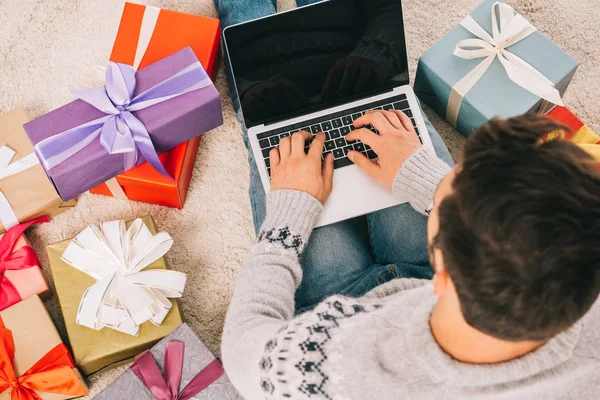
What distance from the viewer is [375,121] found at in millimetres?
960

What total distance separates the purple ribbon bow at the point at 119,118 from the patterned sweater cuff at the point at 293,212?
0.24 metres

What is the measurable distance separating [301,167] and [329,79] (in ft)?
0.56

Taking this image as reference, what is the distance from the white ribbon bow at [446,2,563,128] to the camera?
1.06 m

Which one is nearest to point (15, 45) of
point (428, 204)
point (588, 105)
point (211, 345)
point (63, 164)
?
point (63, 164)

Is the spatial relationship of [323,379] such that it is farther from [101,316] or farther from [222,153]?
[222,153]

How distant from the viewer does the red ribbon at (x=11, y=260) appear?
1.04m

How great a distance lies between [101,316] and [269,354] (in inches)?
18.1

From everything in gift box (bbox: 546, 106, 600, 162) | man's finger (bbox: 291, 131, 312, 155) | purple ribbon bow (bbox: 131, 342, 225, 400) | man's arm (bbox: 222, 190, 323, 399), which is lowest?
purple ribbon bow (bbox: 131, 342, 225, 400)

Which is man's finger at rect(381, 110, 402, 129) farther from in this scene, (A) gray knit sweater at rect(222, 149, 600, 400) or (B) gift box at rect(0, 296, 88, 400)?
(B) gift box at rect(0, 296, 88, 400)

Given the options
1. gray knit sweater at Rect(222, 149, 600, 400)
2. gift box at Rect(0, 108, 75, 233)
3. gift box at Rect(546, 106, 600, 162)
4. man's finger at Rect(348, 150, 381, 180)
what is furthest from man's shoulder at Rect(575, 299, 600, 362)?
gift box at Rect(0, 108, 75, 233)

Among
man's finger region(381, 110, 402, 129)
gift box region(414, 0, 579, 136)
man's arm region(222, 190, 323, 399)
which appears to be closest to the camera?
man's arm region(222, 190, 323, 399)

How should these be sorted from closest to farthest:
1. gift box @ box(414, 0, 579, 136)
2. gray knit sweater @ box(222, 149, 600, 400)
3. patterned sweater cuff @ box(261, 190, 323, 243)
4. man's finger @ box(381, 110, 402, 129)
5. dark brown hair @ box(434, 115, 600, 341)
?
1. dark brown hair @ box(434, 115, 600, 341)
2. gray knit sweater @ box(222, 149, 600, 400)
3. patterned sweater cuff @ box(261, 190, 323, 243)
4. man's finger @ box(381, 110, 402, 129)
5. gift box @ box(414, 0, 579, 136)

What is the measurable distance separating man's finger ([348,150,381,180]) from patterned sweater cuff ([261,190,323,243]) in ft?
0.35

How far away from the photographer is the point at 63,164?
3.02ft
